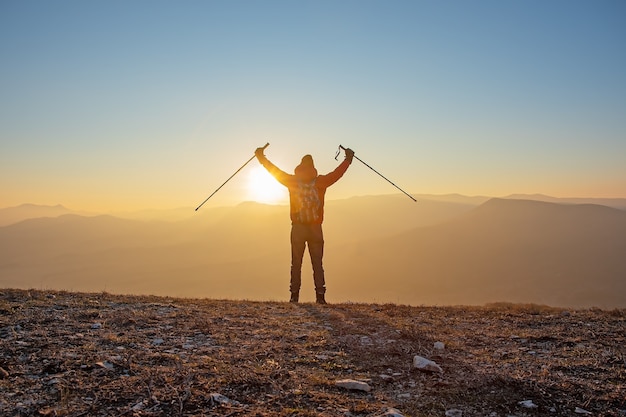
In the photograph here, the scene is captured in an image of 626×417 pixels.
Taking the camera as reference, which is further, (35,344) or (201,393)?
(35,344)

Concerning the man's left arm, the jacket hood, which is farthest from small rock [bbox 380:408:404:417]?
the man's left arm

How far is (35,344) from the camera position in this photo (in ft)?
19.9

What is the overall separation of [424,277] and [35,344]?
166m

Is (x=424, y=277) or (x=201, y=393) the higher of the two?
(x=201, y=393)

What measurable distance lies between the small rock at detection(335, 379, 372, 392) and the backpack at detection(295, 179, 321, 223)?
7688 millimetres

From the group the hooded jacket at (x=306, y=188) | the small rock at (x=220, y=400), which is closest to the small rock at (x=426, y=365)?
the small rock at (x=220, y=400)

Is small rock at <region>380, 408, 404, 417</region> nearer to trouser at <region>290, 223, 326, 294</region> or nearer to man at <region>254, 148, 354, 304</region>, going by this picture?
man at <region>254, 148, 354, 304</region>

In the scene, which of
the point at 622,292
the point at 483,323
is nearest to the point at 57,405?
the point at 483,323

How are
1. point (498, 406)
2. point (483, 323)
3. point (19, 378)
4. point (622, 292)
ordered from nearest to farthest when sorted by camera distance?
1. point (498, 406)
2. point (19, 378)
3. point (483, 323)
4. point (622, 292)

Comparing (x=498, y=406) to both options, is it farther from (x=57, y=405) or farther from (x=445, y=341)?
(x=57, y=405)

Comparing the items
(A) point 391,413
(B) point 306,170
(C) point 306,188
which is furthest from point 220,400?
(B) point 306,170

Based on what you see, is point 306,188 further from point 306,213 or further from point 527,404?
point 527,404

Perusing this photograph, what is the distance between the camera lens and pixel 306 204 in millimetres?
12430

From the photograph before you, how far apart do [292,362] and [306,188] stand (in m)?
7.20
